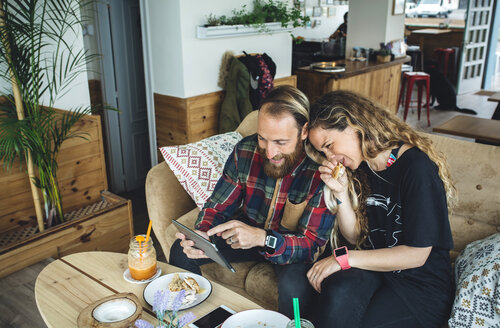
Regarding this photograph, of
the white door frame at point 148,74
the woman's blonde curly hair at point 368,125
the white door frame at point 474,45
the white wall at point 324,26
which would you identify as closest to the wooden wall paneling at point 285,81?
the white door frame at point 148,74

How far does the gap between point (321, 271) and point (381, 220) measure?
0.30 meters

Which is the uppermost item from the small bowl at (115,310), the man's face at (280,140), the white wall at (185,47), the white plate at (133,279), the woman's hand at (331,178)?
the white wall at (185,47)

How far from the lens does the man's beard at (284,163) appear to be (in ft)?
5.78

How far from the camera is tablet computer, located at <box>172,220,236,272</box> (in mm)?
1440

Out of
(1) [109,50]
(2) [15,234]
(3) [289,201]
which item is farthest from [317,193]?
(1) [109,50]

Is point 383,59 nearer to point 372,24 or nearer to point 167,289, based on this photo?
point 372,24

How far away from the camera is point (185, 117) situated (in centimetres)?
333

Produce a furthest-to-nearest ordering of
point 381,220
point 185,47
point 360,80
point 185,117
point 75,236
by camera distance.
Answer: point 360,80
point 185,117
point 185,47
point 75,236
point 381,220

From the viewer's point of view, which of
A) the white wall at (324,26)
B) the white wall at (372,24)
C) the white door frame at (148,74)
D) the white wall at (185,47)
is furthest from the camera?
the white wall at (324,26)

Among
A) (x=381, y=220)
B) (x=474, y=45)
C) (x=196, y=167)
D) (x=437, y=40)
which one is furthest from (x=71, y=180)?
(x=437, y=40)

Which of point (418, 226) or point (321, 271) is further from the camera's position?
point (321, 271)

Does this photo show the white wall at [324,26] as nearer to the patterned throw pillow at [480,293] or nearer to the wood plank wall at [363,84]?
the wood plank wall at [363,84]

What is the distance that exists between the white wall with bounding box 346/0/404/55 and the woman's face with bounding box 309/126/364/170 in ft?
14.5

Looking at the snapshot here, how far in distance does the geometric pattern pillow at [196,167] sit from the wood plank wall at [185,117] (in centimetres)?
116
